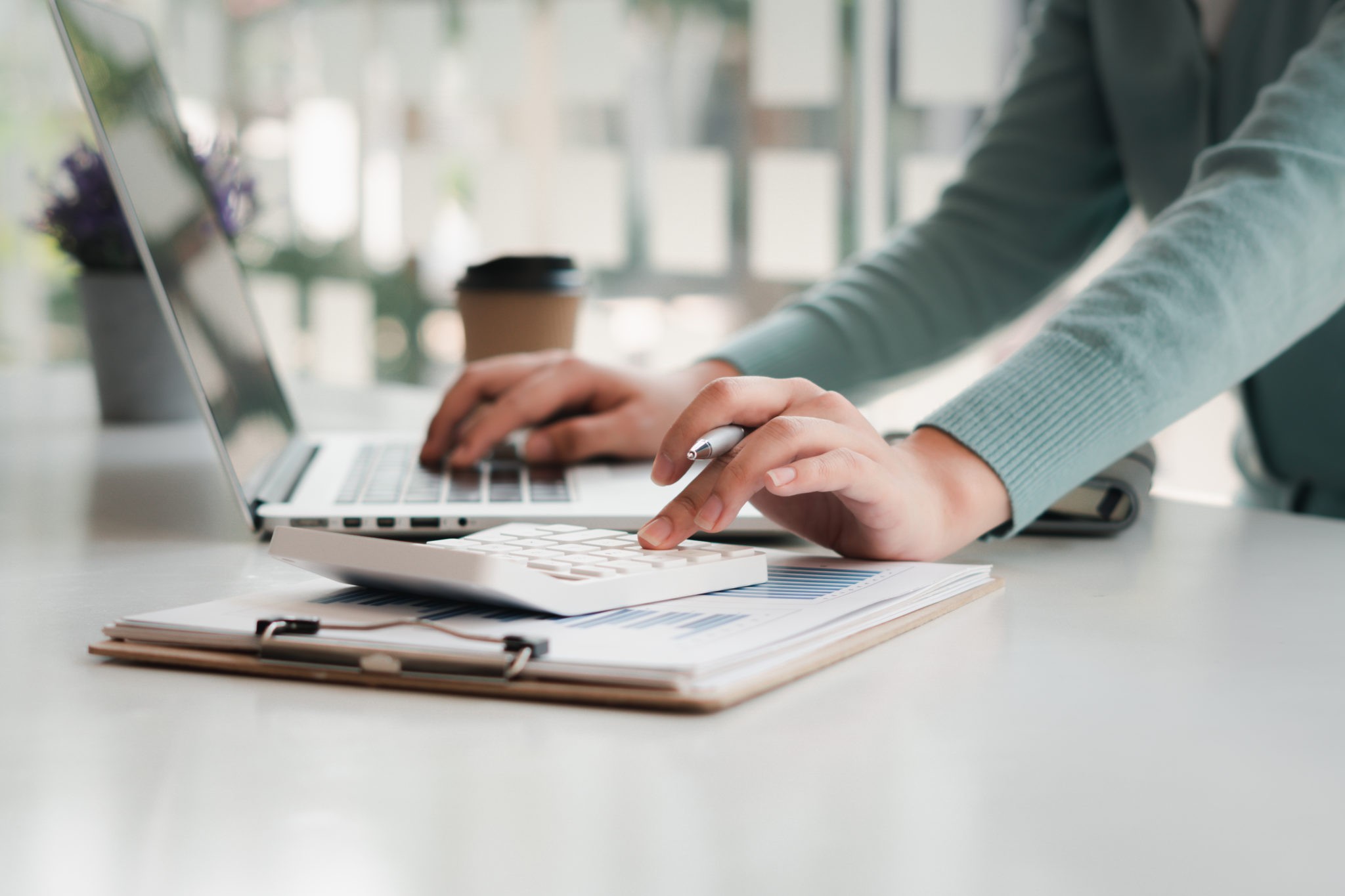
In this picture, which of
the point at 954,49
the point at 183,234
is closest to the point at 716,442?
the point at 183,234

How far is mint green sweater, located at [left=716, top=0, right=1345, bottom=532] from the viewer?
640mm

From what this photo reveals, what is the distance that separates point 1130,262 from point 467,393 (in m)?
0.43

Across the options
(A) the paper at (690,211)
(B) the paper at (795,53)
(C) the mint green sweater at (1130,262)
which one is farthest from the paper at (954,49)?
(C) the mint green sweater at (1130,262)

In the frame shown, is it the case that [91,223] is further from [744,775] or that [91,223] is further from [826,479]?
[744,775]

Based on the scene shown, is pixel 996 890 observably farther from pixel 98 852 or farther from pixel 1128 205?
pixel 1128 205

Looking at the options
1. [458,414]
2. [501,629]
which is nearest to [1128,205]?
[458,414]

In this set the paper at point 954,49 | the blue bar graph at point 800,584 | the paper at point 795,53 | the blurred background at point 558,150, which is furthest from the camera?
the paper at point 795,53

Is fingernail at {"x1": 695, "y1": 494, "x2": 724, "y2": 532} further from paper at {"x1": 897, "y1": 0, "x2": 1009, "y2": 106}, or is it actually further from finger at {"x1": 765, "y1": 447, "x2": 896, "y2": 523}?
paper at {"x1": 897, "y1": 0, "x2": 1009, "y2": 106}

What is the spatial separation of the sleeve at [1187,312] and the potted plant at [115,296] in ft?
2.84

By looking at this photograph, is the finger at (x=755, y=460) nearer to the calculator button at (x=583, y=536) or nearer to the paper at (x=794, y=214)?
the calculator button at (x=583, y=536)

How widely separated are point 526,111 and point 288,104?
53.4 inches

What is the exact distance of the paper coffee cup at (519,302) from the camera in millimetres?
992

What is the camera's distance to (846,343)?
3.35 feet

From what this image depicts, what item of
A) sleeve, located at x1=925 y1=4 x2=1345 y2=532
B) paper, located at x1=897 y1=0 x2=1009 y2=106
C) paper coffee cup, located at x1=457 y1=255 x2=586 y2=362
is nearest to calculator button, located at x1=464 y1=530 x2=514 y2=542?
sleeve, located at x1=925 y1=4 x2=1345 y2=532
